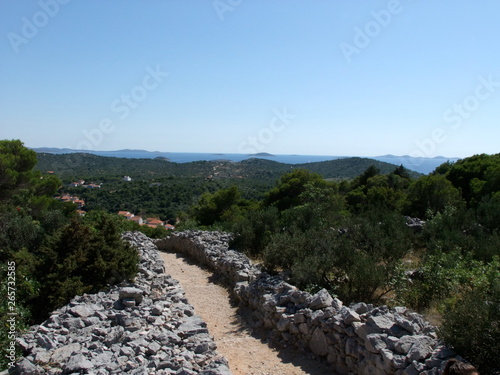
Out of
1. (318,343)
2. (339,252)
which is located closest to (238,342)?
(318,343)

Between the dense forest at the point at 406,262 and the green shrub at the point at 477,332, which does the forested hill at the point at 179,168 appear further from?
the green shrub at the point at 477,332

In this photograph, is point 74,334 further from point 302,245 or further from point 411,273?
point 411,273

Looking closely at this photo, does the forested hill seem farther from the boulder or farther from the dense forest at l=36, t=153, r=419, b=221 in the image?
the boulder

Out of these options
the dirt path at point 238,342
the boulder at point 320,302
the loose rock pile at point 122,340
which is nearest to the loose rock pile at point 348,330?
the boulder at point 320,302

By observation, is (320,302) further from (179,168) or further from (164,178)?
(179,168)

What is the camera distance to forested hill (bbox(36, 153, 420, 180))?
3182 inches

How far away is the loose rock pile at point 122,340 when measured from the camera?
4707 millimetres

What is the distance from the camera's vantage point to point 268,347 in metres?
6.46

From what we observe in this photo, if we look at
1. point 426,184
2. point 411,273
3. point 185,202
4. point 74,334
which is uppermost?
point 426,184

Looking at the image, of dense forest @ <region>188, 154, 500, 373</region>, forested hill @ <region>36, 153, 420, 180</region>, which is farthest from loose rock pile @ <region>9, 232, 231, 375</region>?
forested hill @ <region>36, 153, 420, 180</region>

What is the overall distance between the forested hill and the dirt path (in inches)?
2597

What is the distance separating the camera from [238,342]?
6.75 m

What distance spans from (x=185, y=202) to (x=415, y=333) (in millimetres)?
54247

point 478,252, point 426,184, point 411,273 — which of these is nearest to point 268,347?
point 411,273
